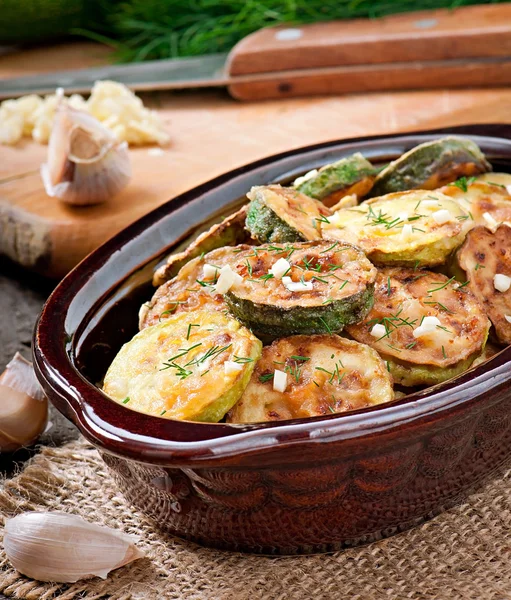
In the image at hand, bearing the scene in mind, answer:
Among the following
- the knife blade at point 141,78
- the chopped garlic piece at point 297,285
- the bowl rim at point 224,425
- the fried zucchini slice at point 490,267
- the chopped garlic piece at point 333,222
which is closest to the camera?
Result: the bowl rim at point 224,425

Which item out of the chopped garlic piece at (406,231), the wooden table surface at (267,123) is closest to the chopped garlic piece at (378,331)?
the chopped garlic piece at (406,231)

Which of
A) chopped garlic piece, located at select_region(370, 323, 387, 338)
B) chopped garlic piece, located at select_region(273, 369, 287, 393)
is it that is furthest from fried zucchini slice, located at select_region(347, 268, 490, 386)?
chopped garlic piece, located at select_region(273, 369, 287, 393)

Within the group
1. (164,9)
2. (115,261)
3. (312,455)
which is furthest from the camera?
(164,9)

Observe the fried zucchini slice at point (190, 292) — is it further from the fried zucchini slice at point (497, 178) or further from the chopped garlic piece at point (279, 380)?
the fried zucchini slice at point (497, 178)

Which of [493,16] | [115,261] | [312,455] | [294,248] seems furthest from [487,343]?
[493,16]

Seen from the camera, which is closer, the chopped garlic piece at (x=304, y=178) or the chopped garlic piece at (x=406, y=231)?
the chopped garlic piece at (x=406, y=231)

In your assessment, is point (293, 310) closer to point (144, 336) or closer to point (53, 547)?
point (144, 336)
